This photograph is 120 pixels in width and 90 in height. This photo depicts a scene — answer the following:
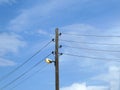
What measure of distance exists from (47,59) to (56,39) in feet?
7.18

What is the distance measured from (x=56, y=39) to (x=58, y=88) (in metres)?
4.88

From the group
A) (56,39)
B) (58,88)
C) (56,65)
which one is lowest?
(58,88)

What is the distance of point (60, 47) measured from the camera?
33.2 m

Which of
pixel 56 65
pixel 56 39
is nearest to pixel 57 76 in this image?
pixel 56 65

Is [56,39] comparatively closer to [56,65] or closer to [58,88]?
[56,65]

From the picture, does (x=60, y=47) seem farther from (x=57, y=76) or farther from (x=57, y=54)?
(x=57, y=76)

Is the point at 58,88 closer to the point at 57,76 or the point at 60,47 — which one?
the point at 57,76

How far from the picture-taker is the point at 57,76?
31812mm

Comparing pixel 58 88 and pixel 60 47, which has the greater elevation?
pixel 60 47

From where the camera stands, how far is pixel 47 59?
3259 centimetres

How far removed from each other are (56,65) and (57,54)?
3.67 ft

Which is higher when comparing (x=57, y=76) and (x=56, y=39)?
(x=56, y=39)

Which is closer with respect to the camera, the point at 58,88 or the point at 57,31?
the point at 58,88

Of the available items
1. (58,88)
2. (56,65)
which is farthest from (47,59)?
(58,88)
